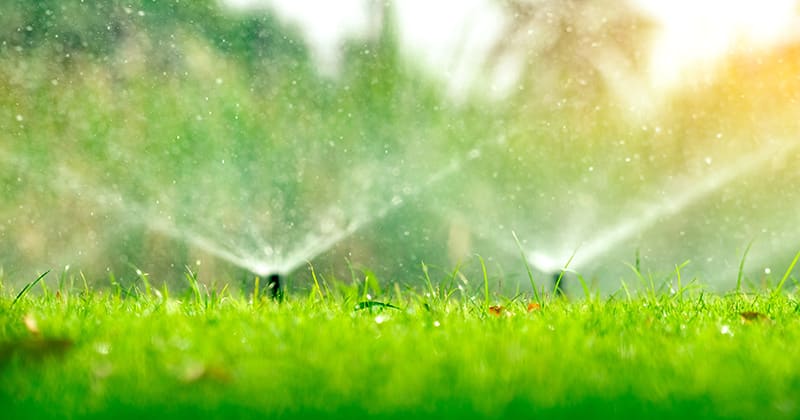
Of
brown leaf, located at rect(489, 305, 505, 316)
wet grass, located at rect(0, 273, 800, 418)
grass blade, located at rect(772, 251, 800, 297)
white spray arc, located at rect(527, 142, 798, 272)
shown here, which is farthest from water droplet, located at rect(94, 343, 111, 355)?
white spray arc, located at rect(527, 142, 798, 272)

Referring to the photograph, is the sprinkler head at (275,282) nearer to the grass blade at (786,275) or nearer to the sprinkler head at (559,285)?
the sprinkler head at (559,285)

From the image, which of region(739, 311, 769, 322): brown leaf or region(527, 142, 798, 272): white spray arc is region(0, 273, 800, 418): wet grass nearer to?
region(739, 311, 769, 322): brown leaf

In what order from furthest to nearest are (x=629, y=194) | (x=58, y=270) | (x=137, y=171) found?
(x=629, y=194)
(x=137, y=171)
(x=58, y=270)

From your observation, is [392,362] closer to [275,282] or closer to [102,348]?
[102,348]

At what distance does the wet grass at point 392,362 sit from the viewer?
128cm

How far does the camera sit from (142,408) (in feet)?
4.13

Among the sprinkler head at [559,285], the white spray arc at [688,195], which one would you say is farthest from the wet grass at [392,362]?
the white spray arc at [688,195]

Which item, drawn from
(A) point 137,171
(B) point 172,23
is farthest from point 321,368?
(B) point 172,23

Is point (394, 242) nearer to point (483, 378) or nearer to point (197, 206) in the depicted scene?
point (197, 206)

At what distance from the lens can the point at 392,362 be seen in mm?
1571

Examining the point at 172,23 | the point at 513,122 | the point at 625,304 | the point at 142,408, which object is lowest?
the point at 142,408

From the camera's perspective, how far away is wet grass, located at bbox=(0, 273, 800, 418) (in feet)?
4.20

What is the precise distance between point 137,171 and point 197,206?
1.72 feet

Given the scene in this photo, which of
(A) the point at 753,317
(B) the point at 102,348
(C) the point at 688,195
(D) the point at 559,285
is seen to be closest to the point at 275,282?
(D) the point at 559,285
